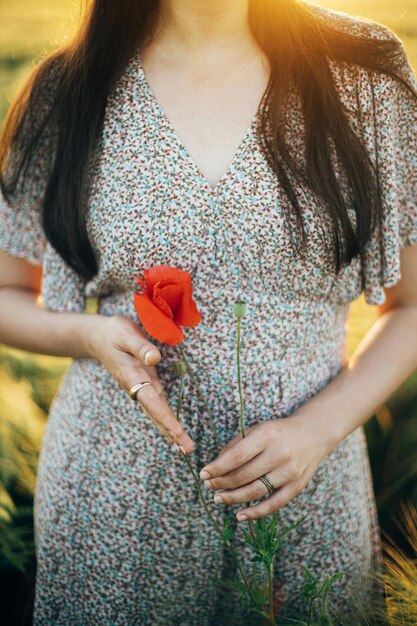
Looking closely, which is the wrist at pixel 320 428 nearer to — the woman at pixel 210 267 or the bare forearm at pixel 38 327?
the woman at pixel 210 267

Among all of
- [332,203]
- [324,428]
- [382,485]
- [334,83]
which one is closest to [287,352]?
[324,428]

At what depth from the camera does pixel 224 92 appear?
1194mm

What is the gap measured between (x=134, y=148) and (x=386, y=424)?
1.29 m

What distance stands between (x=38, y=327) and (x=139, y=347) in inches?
15.0

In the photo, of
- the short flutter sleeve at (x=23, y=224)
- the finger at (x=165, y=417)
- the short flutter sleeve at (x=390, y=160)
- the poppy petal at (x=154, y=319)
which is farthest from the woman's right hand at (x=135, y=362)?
the short flutter sleeve at (x=390, y=160)

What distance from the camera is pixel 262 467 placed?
100 centimetres

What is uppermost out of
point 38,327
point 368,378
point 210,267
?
point 210,267

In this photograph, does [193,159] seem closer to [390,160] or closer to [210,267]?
[210,267]

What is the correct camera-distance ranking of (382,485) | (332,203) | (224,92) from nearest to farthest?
(332,203) < (224,92) < (382,485)

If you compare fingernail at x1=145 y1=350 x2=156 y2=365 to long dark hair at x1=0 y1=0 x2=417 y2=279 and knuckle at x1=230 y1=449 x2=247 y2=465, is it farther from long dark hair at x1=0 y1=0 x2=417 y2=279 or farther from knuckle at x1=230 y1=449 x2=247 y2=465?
long dark hair at x1=0 y1=0 x2=417 y2=279

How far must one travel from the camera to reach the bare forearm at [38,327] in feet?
3.98

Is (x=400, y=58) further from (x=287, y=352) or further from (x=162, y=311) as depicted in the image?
(x=162, y=311)

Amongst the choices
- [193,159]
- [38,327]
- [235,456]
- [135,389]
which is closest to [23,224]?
[38,327]

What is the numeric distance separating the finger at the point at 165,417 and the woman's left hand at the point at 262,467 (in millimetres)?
73
